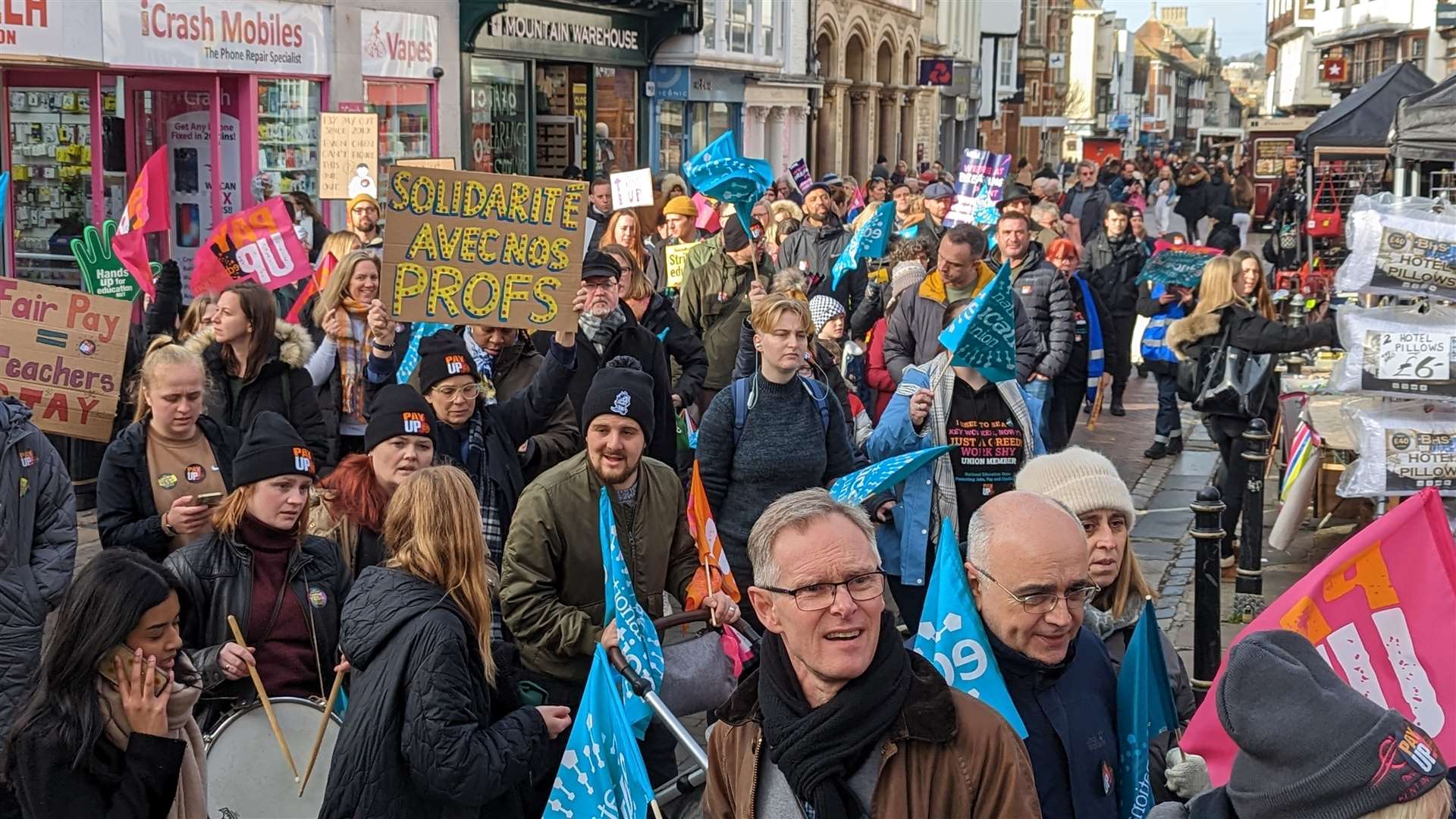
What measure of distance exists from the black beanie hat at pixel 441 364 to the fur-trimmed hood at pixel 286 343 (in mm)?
1111

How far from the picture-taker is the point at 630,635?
14.8 feet

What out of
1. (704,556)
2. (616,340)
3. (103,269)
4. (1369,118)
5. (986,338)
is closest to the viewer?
(704,556)

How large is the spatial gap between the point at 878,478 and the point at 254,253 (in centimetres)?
525

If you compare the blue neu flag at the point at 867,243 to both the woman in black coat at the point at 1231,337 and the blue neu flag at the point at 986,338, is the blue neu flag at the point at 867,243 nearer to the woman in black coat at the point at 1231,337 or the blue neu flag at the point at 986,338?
the woman in black coat at the point at 1231,337

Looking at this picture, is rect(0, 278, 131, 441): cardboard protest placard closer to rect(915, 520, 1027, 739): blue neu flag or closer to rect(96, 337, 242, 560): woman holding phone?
rect(96, 337, 242, 560): woman holding phone

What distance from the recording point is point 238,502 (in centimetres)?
503

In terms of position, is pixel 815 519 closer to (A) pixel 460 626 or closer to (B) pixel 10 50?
(A) pixel 460 626

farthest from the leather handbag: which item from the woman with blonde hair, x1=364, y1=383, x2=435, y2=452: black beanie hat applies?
the woman with blonde hair

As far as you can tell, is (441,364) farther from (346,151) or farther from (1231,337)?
(346,151)

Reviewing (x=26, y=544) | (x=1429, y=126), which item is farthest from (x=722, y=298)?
(x=26, y=544)

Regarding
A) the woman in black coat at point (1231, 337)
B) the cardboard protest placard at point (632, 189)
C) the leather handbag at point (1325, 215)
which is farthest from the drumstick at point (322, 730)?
the leather handbag at point (1325, 215)

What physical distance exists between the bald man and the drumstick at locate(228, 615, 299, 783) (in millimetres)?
2005

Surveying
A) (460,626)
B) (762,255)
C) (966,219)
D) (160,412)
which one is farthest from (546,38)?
(460,626)

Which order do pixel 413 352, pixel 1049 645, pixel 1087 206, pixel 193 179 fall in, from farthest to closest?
1. pixel 1087 206
2. pixel 193 179
3. pixel 413 352
4. pixel 1049 645
